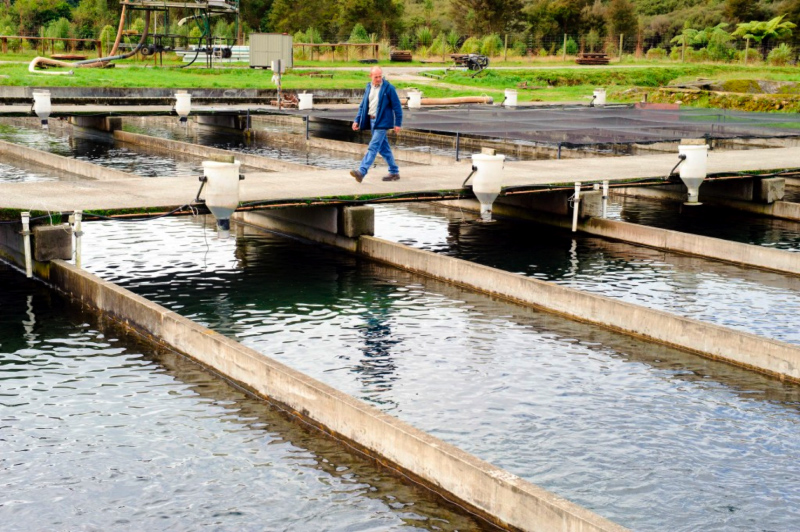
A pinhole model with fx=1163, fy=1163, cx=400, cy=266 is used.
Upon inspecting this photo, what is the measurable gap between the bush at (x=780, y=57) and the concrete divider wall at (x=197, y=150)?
114 feet

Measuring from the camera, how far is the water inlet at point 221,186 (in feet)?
56.2

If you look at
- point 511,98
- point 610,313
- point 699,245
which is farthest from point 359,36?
point 610,313

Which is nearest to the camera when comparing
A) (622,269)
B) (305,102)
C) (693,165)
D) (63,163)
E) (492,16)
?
(622,269)

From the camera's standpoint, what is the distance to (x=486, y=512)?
9.45 meters

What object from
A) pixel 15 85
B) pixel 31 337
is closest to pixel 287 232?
pixel 31 337

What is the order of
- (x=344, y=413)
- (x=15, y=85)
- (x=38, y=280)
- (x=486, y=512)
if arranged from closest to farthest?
(x=486, y=512), (x=344, y=413), (x=38, y=280), (x=15, y=85)

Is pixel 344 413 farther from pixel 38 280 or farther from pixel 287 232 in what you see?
pixel 287 232

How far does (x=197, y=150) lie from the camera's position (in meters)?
32.1

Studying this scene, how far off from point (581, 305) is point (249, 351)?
5.12m

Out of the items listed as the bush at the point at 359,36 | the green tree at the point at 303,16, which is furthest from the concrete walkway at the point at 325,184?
the green tree at the point at 303,16

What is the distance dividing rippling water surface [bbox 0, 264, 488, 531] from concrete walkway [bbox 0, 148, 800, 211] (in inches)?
166

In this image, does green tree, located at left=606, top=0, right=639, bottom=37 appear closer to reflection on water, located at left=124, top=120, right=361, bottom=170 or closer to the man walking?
reflection on water, located at left=124, top=120, right=361, bottom=170

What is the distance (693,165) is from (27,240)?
12.0 meters

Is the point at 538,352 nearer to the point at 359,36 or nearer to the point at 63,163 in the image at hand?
the point at 63,163
